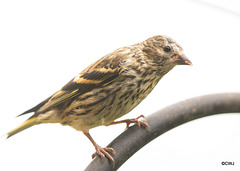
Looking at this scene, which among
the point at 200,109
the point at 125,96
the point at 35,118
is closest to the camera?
the point at 125,96

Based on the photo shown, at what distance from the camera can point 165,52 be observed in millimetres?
1219

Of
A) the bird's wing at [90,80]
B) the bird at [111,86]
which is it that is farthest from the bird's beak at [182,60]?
the bird's wing at [90,80]

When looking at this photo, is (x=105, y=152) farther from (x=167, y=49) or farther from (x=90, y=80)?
(x=167, y=49)

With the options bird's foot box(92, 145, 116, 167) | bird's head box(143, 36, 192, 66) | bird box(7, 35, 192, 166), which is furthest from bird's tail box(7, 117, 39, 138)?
bird's head box(143, 36, 192, 66)

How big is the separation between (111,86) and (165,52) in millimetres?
269

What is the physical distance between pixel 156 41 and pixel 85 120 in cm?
47

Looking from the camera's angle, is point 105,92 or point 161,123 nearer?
point 105,92

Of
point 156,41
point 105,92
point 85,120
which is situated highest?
point 156,41

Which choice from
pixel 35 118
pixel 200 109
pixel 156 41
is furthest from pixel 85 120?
pixel 200 109

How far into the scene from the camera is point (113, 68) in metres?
1.24

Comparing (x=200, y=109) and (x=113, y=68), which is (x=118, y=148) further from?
(x=200, y=109)

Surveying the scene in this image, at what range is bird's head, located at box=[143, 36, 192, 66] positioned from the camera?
3.85ft

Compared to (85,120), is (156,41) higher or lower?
higher

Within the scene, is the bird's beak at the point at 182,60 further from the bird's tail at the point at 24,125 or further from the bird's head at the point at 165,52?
the bird's tail at the point at 24,125
